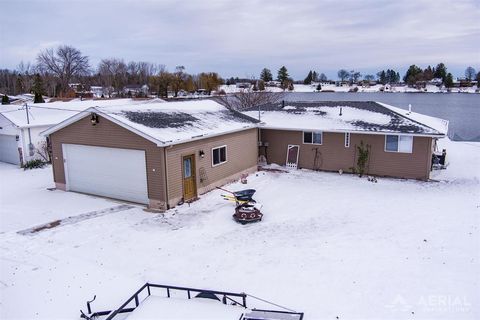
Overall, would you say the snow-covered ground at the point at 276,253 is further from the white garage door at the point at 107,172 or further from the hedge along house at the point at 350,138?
the hedge along house at the point at 350,138

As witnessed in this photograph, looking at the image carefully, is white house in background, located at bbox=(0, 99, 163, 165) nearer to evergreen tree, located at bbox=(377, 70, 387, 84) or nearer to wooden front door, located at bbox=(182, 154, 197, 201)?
wooden front door, located at bbox=(182, 154, 197, 201)

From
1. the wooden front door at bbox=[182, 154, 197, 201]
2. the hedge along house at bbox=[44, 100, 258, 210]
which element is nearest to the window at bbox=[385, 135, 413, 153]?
the hedge along house at bbox=[44, 100, 258, 210]

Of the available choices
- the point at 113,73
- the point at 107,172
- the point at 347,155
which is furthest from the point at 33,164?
the point at 113,73

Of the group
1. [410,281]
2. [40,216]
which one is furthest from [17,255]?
[410,281]

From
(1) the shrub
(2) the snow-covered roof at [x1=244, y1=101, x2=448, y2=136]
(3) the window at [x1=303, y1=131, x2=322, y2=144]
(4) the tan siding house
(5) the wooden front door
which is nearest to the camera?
(4) the tan siding house

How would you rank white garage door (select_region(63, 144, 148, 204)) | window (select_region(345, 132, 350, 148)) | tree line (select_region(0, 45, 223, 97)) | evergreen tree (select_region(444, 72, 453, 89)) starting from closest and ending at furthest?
1. white garage door (select_region(63, 144, 148, 204))
2. window (select_region(345, 132, 350, 148))
3. tree line (select_region(0, 45, 223, 97))
4. evergreen tree (select_region(444, 72, 453, 89))
